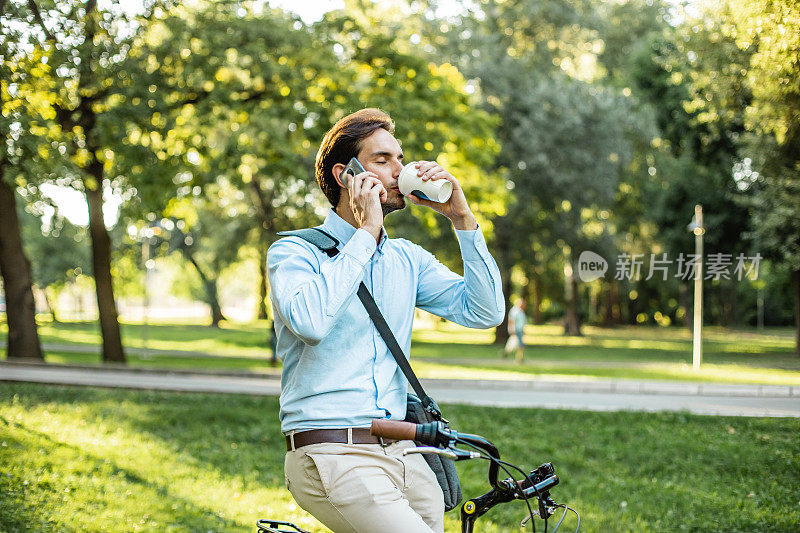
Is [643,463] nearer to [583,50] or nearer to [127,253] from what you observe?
[583,50]

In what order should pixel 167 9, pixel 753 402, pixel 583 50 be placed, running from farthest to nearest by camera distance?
pixel 583 50, pixel 167 9, pixel 753 402

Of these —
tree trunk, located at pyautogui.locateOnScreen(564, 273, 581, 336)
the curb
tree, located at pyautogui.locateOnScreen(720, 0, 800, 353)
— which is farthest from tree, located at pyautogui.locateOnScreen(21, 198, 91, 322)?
tree, located at pyautogui.locateOnScreen(720, 0, 800, 353)

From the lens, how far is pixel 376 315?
8.03 feet

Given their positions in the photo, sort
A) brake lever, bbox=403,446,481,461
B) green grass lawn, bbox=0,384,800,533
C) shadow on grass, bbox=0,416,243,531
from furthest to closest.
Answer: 1. green grass lawn, bbox=0,384,800,533
2. shadow on grass, bbox=0,416,243,531
3. brake lever, bbox=403,446,481,461

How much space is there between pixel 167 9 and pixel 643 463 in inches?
459

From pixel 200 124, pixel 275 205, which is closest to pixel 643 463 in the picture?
pixel 200 124

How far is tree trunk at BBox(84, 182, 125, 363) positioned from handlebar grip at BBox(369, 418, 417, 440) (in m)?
17.1

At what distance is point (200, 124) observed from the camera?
1505cm

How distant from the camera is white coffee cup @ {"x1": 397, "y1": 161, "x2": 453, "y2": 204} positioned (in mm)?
2420

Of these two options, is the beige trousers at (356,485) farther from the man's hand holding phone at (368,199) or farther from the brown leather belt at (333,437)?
the man's hand holding phone at (368,199)

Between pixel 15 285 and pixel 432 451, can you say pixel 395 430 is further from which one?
pixel 15 285

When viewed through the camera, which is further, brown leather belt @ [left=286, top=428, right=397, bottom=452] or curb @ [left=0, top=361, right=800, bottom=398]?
curb @ [left=0, top=361, right=800, bottom=398]

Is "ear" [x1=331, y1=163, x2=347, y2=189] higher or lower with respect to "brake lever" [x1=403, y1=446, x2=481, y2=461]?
higher

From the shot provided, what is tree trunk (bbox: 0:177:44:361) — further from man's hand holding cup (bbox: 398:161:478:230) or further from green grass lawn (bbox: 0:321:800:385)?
man's hand holding cup (bbox: 398:161:478:230)
